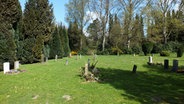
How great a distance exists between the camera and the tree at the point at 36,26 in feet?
82.7

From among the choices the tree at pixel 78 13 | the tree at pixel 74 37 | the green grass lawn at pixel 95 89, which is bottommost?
the green grass lawn at pixel 95 89

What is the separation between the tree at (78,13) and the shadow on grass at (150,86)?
4020cm

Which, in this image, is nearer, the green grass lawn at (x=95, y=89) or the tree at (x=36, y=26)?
the green grass lawn at (x=95, y=89)

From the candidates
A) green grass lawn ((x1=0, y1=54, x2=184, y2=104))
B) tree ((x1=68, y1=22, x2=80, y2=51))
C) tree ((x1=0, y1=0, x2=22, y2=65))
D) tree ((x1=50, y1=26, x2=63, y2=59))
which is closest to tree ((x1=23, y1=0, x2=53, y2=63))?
tree ((x1=0, y1=0, x2=22, y2=65))

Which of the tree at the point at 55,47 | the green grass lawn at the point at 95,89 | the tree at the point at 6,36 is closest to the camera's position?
the green grass lawn at the point at 95,89

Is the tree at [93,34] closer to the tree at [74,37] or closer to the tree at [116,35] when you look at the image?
the tree at [74,37]

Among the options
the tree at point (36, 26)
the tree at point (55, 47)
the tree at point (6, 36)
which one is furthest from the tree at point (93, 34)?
the tree at point (6, 36)

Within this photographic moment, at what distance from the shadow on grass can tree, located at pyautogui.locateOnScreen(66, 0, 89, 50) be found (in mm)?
40200

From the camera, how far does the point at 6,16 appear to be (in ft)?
67.8

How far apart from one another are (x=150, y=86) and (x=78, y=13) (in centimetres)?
4520

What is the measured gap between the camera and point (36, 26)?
26.7m

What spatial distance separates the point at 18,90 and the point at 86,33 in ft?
162

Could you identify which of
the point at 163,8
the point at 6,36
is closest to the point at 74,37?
the point at 163,8

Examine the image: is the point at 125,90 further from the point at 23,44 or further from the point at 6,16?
the point at 23,44
